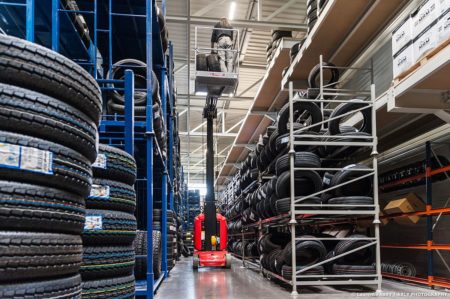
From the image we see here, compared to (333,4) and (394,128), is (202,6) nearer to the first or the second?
(333,4)

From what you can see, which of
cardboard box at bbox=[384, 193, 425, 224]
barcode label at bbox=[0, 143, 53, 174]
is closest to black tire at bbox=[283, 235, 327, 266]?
cardboard box at bbox=[384, 193, 425, 224]

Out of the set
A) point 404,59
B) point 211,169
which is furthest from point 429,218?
point 211,169

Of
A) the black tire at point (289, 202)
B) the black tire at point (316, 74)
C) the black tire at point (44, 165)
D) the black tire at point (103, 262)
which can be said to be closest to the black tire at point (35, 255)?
the black tire at point (44, 165)

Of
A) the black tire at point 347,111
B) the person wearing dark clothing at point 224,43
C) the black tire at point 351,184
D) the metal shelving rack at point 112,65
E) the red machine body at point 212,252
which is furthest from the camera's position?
the red machine body at point 212,252

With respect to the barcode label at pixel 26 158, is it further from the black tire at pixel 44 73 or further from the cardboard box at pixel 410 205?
the cardboard box at pixel 410 205

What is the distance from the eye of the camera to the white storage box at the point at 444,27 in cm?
454

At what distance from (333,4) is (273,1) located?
16.5 ft

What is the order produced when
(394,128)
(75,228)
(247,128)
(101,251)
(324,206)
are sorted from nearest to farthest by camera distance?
(75,228), (101,251), (324,206), (394,128), (247,128)

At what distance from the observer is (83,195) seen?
2.42 meters

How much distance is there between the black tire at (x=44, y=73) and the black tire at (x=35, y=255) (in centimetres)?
73

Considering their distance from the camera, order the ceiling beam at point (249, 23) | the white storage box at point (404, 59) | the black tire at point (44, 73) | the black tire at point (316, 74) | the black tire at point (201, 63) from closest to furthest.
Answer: the black tire at point (44, 73) → the white storage box at point (404, 59) → the black tire at point (316, 74) → the black tire at point (201, 63) → the ceiling beam at point (249, 23)

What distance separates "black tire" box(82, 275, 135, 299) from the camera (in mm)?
3186

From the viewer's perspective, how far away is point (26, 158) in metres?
1.94

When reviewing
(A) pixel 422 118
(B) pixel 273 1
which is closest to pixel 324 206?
(A) pixel 422 118
